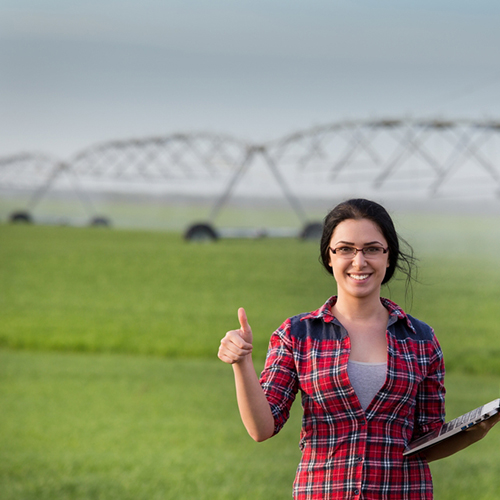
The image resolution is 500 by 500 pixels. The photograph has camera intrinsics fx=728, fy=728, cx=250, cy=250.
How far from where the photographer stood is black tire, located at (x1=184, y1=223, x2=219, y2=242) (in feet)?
69.7

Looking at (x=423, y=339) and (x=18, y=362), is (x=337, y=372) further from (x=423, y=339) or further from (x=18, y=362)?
(x=18, y=362)

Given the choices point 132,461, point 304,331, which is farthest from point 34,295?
point 304,331

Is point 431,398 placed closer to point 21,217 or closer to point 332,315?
point 332,315

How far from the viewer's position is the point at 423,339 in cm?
176

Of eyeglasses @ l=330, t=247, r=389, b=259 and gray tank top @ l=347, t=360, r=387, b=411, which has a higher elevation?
eyeglasses @ l=330, t=247, r=389, b=259

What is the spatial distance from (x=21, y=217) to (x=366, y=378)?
24604 mm

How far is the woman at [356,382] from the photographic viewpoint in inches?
65.5

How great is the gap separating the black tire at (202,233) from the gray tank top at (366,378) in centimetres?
1947

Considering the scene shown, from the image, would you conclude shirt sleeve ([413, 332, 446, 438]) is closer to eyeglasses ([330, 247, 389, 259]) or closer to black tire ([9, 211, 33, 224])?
eyeglasses ([330, 247, 389, 259])

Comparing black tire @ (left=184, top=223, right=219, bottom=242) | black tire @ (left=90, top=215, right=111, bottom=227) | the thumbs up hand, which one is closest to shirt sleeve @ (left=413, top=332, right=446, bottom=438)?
the thumbs up hand

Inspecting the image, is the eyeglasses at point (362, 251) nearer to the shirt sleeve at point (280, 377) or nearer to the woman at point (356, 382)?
the woman at point (356, 382)

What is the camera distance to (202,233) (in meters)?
21.5

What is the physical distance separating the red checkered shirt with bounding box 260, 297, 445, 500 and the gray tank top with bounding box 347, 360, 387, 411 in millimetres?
21

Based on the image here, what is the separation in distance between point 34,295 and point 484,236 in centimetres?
1377
